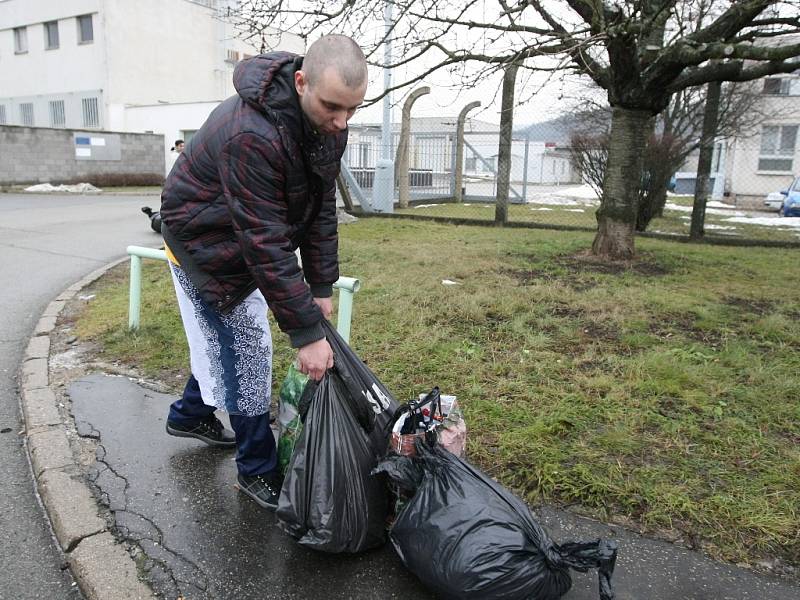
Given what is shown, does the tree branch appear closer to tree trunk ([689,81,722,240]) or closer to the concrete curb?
tree trunk ([689,81,722,240])

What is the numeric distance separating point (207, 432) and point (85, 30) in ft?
108

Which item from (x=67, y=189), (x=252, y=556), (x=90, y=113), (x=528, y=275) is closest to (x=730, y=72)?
(x=528, y=275)

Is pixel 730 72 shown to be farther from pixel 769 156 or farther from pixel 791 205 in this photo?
pixel 769 156

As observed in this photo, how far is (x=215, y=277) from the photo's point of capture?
230cm

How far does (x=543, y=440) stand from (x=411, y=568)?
3.71 feet

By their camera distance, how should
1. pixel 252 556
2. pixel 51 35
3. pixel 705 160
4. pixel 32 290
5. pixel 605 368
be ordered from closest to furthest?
pixel 252 556 < pixel 605 368 < pixel 32 290 < pixel 705 160 < pixel 51 35

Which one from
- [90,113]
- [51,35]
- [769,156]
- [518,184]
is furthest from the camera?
[51,35]

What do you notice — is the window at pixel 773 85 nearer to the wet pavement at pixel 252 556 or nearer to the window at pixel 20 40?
the wet pavement at pixel 252 556

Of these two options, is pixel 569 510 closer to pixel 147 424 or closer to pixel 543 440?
pixel 543 440

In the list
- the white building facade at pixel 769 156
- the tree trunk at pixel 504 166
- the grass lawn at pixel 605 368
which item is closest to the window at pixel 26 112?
the tree trunk at pixel 504 166

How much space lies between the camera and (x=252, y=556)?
227cm

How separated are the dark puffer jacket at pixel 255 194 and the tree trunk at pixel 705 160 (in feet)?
28.6

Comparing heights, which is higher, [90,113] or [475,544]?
[90,113]

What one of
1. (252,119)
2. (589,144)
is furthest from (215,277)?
(589,144)
